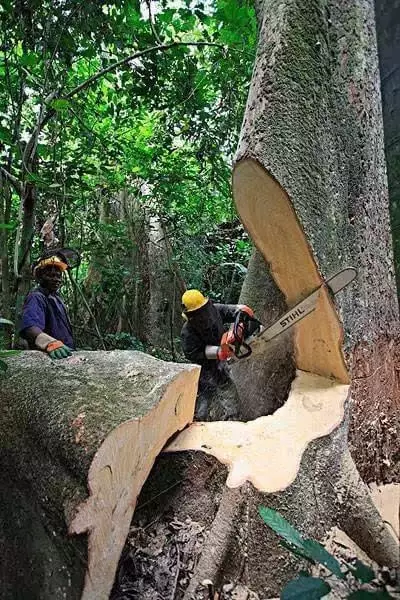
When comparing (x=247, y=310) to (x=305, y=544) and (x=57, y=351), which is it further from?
(x=305, y=544)

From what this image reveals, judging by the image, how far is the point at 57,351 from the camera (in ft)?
8.79

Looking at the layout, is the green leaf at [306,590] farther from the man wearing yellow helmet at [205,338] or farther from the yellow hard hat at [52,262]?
the yellow hard hat at [52,262]

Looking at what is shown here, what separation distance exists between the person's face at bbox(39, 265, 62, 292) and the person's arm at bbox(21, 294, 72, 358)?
17cm

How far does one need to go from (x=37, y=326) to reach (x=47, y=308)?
0.32 metres

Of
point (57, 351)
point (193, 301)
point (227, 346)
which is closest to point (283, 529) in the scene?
point (57, 351)

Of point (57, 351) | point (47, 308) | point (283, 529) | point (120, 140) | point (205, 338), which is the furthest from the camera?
point (120, 140)

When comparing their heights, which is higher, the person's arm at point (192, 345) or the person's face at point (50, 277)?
the person's face at point (50, 277)

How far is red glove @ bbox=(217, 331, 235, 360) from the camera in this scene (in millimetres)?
3217

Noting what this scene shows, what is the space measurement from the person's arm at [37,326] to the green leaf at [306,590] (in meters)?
2.07

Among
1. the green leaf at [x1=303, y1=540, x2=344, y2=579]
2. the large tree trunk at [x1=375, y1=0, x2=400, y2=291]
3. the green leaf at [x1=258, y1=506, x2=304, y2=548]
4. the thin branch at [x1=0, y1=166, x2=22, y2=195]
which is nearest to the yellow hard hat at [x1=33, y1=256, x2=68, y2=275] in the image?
the thin branch at [x1=0, y1=166, x2=22, y2=195]

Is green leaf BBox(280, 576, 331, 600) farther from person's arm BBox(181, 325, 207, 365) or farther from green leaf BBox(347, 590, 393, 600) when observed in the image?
person's arm BBox(181, 325, 207, 365)

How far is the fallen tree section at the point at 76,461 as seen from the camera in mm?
1686

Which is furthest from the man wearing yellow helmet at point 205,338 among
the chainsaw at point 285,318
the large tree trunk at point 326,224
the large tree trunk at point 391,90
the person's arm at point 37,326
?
the large tree trunk at point 391,90

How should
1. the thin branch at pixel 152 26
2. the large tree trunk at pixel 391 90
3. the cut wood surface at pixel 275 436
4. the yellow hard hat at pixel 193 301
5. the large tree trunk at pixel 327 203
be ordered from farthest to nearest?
the thin branch at pixel 152 26 → the yellow hard hat at pixel 193 301 → the large tree trunk at pixel 391 90 → the large tree trunk at pixel 327 203 → the cut wood surface at pixel 275 436
